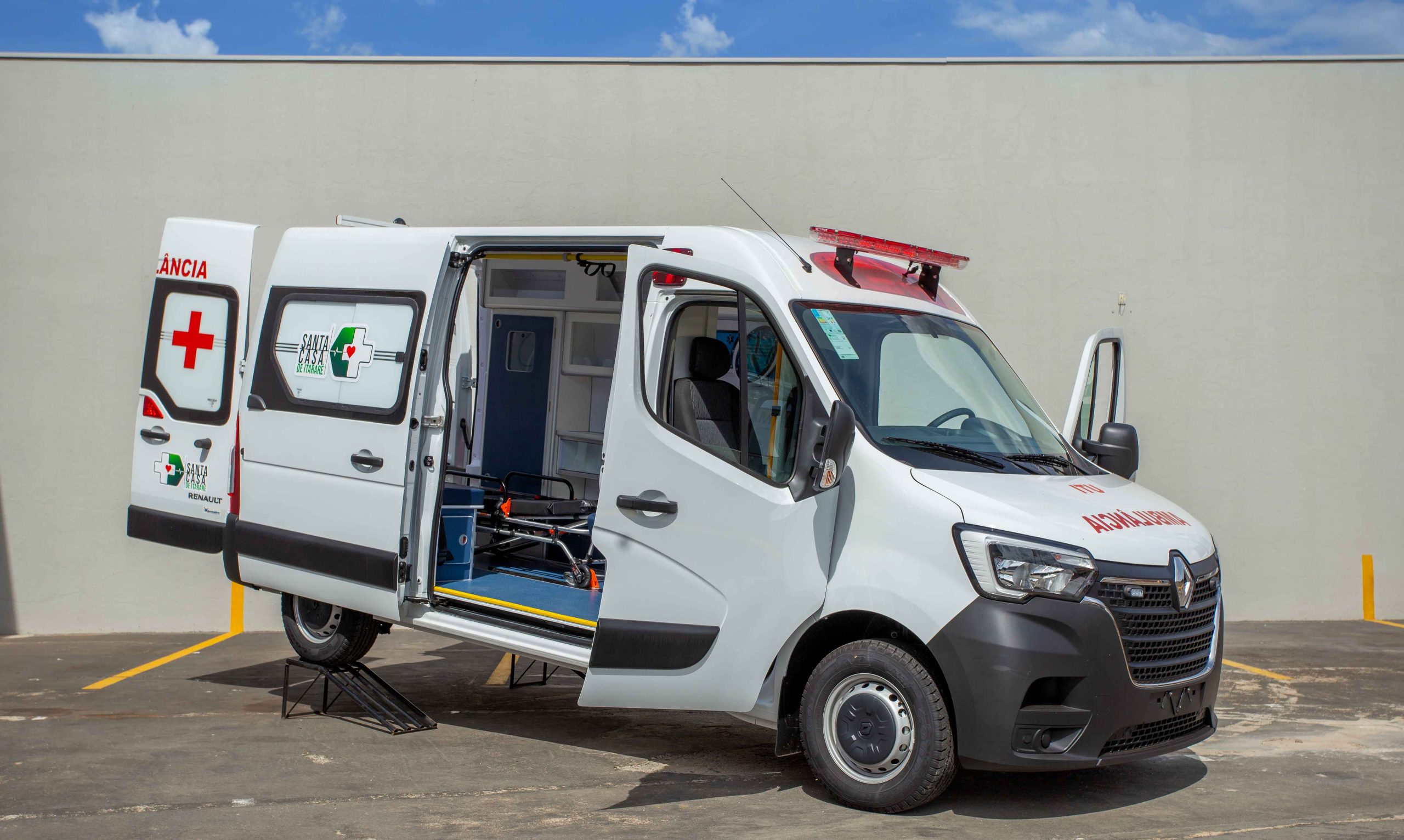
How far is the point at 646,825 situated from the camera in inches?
191

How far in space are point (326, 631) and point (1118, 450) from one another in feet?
15.3

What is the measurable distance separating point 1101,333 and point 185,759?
515 centimetres

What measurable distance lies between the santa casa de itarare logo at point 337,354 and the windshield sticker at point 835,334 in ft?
8.59

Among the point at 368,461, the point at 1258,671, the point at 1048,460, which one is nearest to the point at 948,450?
the point at 1048,460

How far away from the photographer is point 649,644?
17.8 feet

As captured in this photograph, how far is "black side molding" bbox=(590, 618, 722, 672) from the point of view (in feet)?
17.5

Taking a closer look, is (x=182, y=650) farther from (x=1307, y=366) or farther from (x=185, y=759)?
(x=1307, y=366)

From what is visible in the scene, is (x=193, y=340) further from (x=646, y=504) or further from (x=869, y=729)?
(x=869, y=729)

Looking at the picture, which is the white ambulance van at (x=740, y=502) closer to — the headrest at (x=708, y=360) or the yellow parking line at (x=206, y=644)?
the headrest at (x=708, y=360)

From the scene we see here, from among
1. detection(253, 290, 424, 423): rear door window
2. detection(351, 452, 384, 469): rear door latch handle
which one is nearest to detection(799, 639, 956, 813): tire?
detection(351, 452, 384, 469): rear door latch handle

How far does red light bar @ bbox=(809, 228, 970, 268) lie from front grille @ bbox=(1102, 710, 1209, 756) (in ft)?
7.72

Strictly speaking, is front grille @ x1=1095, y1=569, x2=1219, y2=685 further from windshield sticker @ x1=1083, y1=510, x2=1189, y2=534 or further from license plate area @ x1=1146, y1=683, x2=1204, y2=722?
windshield sticker @ x1=1083, y1=510, x2=1189, y2=534

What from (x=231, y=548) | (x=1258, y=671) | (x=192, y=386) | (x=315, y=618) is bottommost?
(x=1258, y=671)

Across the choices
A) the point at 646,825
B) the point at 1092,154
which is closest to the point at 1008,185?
the point at 1092,154
